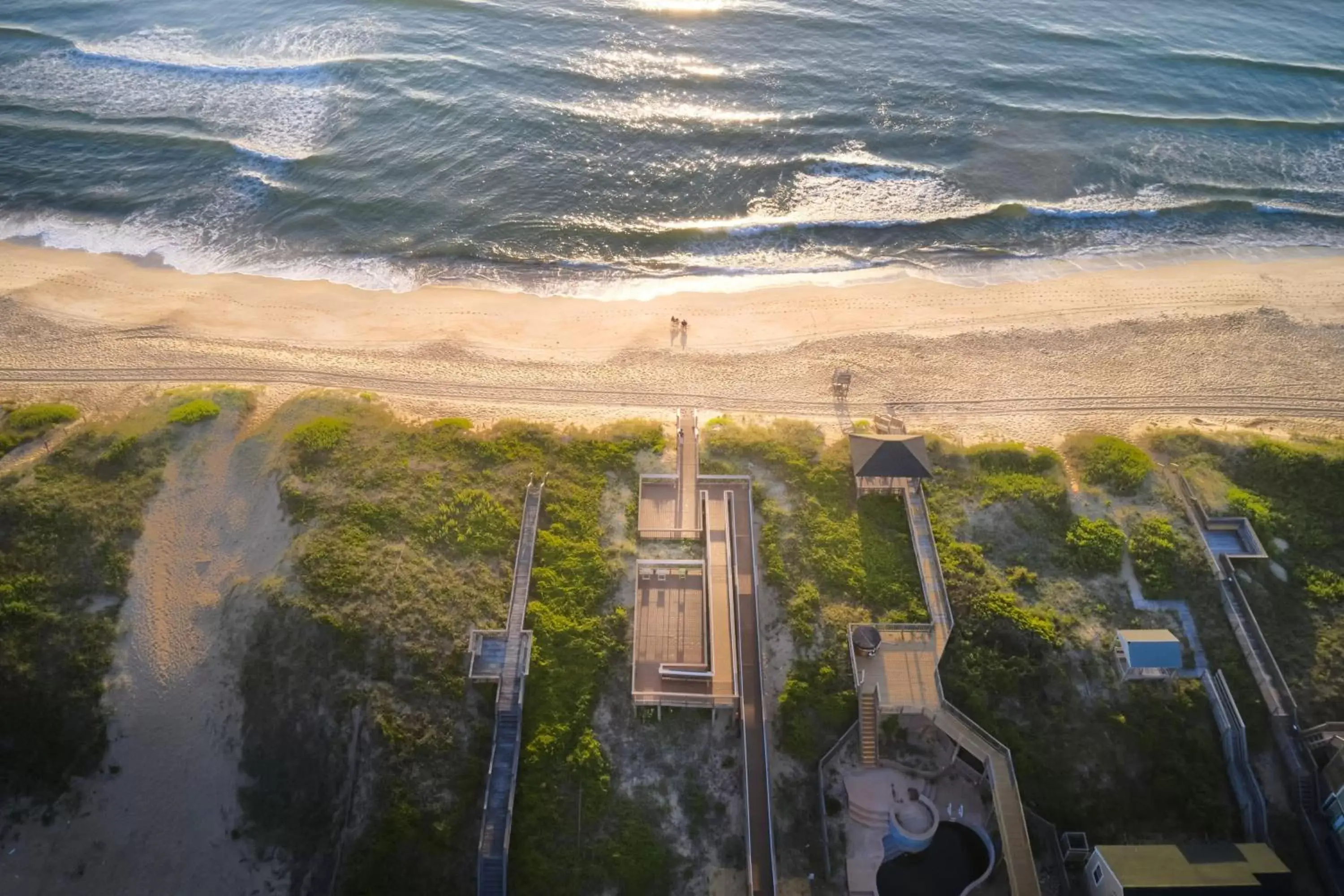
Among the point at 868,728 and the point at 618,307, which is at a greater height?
the point at 618,307

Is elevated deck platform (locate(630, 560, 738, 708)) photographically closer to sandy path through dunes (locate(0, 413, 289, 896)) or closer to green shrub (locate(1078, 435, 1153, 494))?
sandy path through dunes (locate(0, 413, 289, 896))

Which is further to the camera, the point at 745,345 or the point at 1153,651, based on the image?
the point at 745,345

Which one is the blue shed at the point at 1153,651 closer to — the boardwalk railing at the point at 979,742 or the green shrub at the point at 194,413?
the boardwalk railing at the point at 979,742

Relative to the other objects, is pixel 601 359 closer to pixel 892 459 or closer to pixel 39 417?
pixel 892 459

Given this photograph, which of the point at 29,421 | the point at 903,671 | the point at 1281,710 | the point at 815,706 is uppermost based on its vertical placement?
the point at 29,421

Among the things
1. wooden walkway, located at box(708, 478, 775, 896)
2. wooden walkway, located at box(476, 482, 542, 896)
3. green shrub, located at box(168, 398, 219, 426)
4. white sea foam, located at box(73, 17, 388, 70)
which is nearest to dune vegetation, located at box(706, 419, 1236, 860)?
wooden walkway, located at box(708, 478, 775, 896)

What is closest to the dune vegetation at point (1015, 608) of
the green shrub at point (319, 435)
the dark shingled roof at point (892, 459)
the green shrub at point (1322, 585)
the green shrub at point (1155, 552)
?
the green shrub at point (1155, 552)

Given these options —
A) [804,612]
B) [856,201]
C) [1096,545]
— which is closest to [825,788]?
[804,612]
